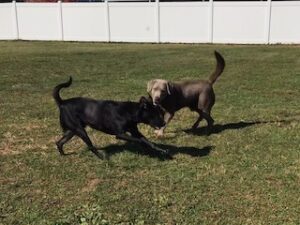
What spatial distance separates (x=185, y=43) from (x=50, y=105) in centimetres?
1451

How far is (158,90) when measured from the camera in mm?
6895

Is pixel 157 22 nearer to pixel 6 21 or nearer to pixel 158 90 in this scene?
pixel 6 21

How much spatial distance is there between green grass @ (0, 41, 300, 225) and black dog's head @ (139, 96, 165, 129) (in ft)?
1.51

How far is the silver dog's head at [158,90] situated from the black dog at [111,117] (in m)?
0.58

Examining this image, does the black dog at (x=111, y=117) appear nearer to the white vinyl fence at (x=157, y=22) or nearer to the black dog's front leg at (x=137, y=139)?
the black dog's front leg at (x=137, y=139)

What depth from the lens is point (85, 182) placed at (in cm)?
566

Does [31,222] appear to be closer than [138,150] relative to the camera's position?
Yes

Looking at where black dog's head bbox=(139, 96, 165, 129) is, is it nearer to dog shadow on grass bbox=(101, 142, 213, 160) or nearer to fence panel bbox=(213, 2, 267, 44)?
dog shadow on grass bbox=(101, 142, 213, 160)

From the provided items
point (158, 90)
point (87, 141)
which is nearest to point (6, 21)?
point (158, 90)

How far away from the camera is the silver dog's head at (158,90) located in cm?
688

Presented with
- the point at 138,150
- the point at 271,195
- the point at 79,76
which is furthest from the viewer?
the point at 79,76

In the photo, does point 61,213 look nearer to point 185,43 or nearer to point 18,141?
point 18,141

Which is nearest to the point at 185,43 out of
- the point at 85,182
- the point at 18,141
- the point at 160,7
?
the point at 160,7

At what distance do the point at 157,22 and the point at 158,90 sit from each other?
17147mm
